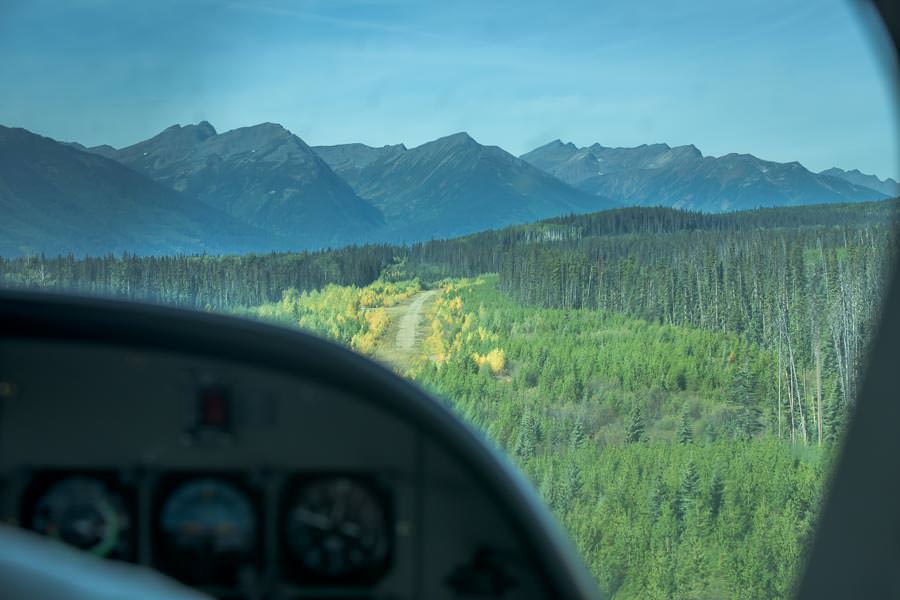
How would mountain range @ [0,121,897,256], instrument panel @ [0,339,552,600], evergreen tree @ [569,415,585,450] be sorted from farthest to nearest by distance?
evergreen tree @ [569,415,585,450]
mountain range @ [0,121,897,256]
instrument panel @ [0,339,552,600]

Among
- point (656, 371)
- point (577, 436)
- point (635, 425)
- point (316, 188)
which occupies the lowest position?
point (577, 436)

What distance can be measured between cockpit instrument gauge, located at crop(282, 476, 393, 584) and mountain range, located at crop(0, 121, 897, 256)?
11.1 ft

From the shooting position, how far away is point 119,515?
5.19 feet

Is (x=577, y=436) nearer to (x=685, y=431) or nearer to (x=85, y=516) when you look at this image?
(x=685, y=431)

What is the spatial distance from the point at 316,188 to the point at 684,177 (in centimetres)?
403

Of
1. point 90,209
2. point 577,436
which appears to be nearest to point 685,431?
point 577,436

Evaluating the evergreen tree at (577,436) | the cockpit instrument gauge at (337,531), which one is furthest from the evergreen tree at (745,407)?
the cockpit instrument gauge at (337,531)

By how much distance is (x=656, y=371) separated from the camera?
9.66 meters

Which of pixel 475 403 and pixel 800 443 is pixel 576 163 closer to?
pixel 475 403

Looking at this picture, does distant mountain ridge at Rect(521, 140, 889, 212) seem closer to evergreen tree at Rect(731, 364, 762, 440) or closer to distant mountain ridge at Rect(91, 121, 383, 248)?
evergreen tree at Rect(731, 364, 762, 440)

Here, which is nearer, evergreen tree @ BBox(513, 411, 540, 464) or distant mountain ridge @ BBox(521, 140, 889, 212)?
distant mountain ridge @ BBox(521, 140, 889, 212)

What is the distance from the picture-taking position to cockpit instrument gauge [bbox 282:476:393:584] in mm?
1553

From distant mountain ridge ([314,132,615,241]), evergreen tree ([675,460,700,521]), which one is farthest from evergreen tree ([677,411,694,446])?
distant mountain ridge ([314,132,615,241])

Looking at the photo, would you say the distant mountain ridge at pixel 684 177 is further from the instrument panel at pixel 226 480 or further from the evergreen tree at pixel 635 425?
the instrument panel at pixel 226 480
